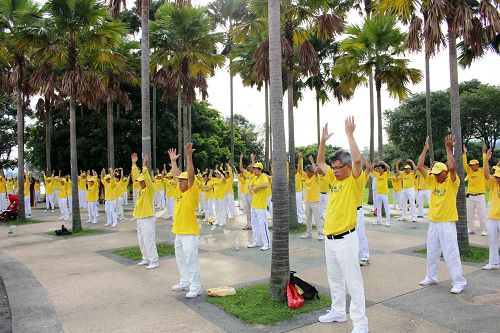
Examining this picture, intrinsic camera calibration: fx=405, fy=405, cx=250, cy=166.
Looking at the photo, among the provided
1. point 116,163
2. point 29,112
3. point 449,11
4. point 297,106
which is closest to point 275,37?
point 449,11

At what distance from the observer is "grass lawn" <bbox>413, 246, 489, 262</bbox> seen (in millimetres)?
8477

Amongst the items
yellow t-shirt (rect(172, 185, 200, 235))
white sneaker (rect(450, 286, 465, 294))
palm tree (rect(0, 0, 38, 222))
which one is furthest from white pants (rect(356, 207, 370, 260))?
palm tree (rect(0, 0, 38, 222))

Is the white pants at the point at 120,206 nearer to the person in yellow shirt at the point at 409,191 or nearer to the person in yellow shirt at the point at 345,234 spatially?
the person in yellow shirt at the point at 409,191

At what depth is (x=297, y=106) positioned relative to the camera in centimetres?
2444

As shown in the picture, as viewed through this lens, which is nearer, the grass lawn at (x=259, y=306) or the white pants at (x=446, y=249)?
the grass lawn at (x=259, y=306)

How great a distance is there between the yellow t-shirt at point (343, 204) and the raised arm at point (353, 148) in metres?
0.13

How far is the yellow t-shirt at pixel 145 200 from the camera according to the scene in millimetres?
8523

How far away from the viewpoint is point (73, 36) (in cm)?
1426

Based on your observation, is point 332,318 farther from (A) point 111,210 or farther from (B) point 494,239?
(A) point 111,210

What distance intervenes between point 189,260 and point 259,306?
4.81 ft

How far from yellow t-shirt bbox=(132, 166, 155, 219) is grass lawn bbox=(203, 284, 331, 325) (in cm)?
277

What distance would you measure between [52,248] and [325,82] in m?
15.8

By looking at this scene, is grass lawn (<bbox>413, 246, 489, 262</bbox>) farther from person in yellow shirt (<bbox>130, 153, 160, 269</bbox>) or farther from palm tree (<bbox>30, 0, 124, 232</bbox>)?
palm tree (<bbox>30, 0, 124, 232</bbox>)

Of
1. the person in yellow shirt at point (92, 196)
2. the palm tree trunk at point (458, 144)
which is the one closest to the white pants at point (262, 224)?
the palm tree trunk at point (458, 144)
